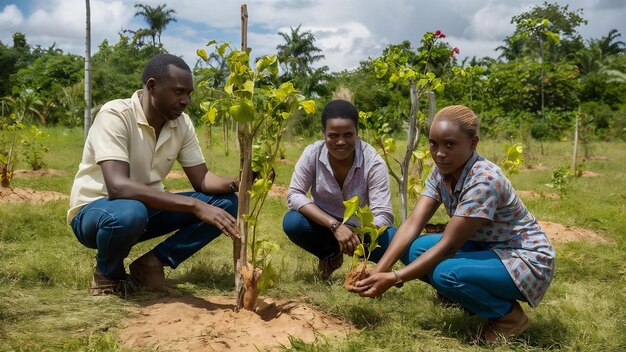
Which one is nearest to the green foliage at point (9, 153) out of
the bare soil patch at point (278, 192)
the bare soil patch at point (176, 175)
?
the bare soil patch at point (176, 175)

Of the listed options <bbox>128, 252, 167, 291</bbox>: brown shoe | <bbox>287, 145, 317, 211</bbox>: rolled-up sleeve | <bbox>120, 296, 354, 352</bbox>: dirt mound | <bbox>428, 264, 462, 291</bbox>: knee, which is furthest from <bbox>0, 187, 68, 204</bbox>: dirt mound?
<bbox>428, 264, 462, 291</bbox>: knee

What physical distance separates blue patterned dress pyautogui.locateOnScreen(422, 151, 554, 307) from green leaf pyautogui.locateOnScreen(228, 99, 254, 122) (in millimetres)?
909

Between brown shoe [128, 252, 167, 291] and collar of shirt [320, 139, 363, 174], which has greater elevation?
collar of shirt [320, 139, 363, 174]

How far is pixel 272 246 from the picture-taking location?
8.61 feet

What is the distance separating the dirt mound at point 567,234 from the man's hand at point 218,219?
126 inches

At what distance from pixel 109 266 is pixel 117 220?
1.12 ft

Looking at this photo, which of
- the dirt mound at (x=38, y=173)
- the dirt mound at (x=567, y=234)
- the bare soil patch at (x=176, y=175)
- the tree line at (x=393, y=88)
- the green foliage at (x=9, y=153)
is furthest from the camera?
the tree line at (x=393, y=88)

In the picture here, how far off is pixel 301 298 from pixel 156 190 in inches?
35.9

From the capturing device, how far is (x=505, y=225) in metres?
2.49

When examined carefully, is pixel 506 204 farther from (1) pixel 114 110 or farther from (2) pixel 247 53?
(1) pixel 114 110

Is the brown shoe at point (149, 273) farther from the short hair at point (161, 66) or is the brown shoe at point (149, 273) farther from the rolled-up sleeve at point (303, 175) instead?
the short hair at point (161, 66)

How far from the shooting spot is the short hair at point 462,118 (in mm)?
2385

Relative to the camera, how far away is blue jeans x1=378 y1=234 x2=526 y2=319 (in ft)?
7.83

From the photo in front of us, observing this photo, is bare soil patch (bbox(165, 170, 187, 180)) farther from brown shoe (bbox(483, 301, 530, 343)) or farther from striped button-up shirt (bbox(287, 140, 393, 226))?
brown shoe (bbox(483, 301, 530, 343))
